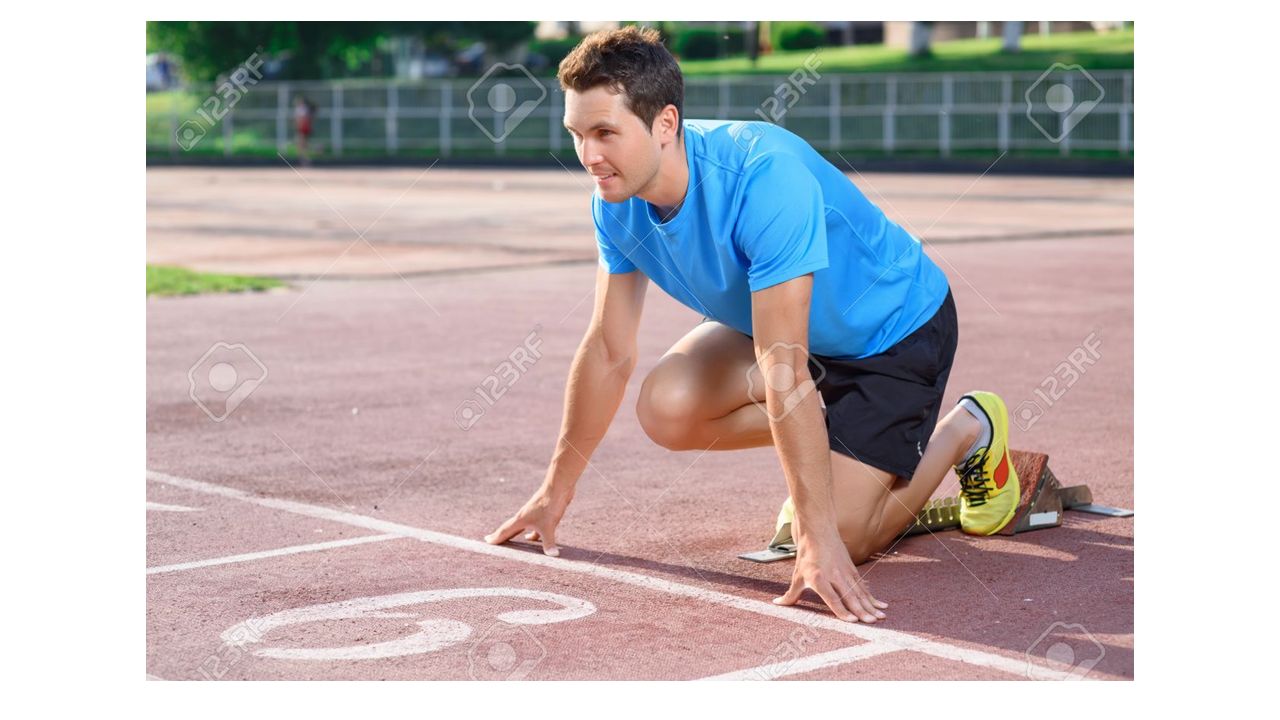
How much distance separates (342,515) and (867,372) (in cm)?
208

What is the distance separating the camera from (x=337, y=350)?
9.87 m

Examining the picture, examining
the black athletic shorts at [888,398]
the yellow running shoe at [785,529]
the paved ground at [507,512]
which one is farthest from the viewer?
the yellow running shoe at [785,529]

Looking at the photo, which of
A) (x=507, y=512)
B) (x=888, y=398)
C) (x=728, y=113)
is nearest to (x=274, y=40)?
(x=728, y=113)

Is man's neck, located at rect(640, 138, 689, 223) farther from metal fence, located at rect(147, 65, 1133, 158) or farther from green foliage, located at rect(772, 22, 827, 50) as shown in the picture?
green foliage, located at rect(772, 22, 827, 50)

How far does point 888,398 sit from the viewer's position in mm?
5082

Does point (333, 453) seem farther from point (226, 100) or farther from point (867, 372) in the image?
point (226, 100)

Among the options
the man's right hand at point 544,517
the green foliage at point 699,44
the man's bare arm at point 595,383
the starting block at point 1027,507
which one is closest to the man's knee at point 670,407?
the man's bare arm at point 595,383

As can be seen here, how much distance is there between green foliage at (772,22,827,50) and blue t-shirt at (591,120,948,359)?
1889 inches

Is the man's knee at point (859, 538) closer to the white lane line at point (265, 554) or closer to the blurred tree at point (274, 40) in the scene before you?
the white lane line at point (265, 554)

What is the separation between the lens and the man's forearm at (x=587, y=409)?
205 inches

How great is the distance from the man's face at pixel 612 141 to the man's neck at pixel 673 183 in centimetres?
6

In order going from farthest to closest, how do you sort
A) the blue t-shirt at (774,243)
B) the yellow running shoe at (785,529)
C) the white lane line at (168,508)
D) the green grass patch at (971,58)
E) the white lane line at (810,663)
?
the green grass patch at (971,58)
the white lane line at (168,508)
the yellow running shoe at (785,529)
the blue t-shirt at (774,243)
the white lane line at (810,663)

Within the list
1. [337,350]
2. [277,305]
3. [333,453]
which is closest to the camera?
[333,453]

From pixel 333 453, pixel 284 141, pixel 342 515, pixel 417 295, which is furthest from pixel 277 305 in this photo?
pixel 284 141
